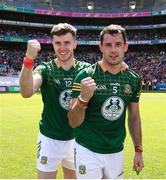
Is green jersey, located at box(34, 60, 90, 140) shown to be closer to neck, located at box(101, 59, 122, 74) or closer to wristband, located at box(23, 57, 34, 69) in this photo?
neck, located at box(101, 59, 122, 74)

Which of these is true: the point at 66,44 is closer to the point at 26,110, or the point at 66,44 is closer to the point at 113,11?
the point at 26,110

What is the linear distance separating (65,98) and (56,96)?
0.38 feet

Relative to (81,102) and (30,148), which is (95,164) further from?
(30,148)

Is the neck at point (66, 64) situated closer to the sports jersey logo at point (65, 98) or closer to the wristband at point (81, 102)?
the sports jersey logo at point (65, 98)

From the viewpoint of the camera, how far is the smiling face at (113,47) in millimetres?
4297

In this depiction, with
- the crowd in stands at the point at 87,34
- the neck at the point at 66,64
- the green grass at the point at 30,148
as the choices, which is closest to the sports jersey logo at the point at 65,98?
the neck at the point at 66,64

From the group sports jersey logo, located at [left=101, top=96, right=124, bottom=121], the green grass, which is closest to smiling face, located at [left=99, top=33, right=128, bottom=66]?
sports jersey logo, located at [left=101, top=96, right=124, bottom=121]

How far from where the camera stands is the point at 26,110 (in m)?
22.5

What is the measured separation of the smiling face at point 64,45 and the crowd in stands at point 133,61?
46.2m

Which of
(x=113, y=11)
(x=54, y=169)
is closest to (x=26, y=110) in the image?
(x=54, y=169)

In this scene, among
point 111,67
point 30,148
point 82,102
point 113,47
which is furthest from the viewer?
point 30,148

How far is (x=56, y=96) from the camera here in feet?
17.0

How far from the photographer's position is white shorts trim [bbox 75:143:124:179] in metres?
4.33

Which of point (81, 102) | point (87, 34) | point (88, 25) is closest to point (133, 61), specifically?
Result: point (87, 34)
